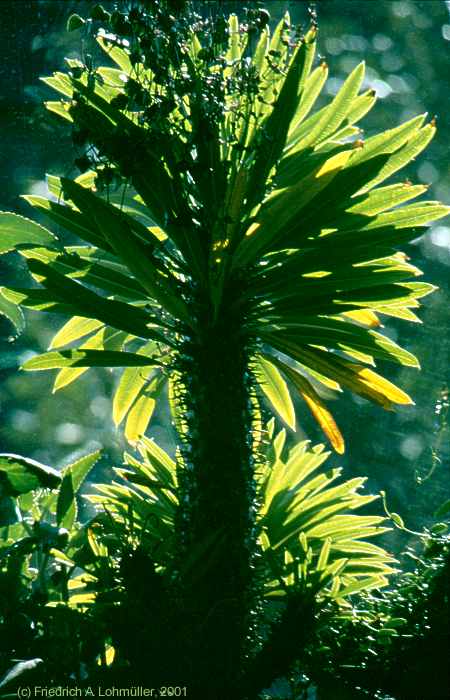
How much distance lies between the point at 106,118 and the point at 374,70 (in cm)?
318

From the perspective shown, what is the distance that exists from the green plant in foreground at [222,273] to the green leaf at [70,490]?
135 millimetres

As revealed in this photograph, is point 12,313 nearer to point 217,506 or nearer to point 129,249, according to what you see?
point 129,249

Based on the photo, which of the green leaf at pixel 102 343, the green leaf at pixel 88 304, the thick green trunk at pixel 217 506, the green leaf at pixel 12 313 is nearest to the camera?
the thick green trunk at pixel 217 506

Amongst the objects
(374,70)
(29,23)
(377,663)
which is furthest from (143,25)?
(374,70)

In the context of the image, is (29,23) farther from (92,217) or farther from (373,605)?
(373,605)

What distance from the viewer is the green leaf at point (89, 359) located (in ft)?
3.37

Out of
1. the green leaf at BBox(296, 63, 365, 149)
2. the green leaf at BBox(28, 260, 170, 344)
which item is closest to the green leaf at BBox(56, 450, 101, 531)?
the green leaf at BBox(28, 260, 170, 344)

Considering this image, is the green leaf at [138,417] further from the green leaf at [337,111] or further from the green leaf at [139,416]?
the green leaf at [337,111]

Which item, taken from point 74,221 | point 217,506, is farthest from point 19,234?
point 217,506

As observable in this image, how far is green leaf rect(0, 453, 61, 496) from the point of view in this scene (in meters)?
0.89

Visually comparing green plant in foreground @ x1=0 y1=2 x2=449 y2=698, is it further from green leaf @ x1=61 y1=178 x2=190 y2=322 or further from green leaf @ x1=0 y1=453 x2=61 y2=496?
green leaf @ x1=0 y1=453 x2=61 y2=496

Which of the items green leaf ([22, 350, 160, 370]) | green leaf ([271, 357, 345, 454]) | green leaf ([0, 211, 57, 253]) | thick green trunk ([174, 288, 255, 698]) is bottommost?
thick green trunk ([174, 288, 255, 698])

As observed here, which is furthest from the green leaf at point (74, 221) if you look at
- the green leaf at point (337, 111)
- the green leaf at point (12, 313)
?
the green leaf at point (337, 111)

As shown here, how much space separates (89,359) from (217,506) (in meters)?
0.29
